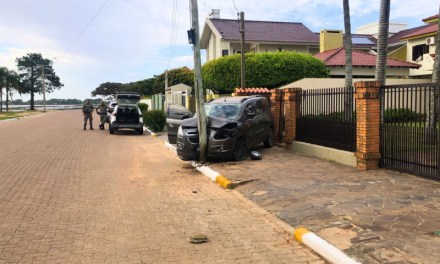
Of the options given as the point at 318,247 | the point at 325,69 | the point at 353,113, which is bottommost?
the point at 318,247

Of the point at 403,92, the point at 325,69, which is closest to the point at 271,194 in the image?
the point at 403,92

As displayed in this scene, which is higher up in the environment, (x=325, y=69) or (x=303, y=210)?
(x=325, y=69)

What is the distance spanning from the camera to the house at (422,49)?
28250mm

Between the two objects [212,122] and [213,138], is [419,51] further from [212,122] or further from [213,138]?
[213,138]

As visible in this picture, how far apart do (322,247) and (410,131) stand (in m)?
4.76

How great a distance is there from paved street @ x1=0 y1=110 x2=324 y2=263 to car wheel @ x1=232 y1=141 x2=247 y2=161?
1.35 m

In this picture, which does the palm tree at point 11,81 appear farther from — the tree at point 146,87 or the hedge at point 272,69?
the hedge at point 272,69

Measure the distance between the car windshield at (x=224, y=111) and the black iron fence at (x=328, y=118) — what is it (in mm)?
2313

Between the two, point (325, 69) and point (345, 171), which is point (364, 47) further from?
point (345, 171)

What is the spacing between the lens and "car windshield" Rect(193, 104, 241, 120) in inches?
475

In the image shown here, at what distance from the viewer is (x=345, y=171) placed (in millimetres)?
9500

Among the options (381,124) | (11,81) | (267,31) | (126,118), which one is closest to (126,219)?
(381,124)

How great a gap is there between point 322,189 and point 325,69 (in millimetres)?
20508

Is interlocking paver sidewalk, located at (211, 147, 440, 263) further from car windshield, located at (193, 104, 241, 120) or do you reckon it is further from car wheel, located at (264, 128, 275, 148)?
car wheel, located at (264, 128, 275, 148)
